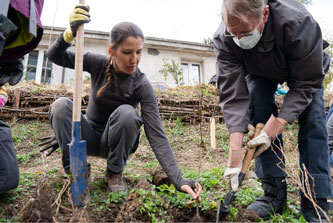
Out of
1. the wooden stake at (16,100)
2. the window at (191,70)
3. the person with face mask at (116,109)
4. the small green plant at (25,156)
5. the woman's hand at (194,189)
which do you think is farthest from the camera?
the window at (191,70)

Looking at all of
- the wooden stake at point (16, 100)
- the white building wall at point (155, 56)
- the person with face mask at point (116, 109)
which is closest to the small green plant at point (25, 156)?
the person with face mask at point (116, 109)

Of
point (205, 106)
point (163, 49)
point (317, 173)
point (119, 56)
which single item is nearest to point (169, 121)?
point (205, 106)

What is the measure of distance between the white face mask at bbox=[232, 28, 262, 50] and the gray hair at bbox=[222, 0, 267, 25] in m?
0.12

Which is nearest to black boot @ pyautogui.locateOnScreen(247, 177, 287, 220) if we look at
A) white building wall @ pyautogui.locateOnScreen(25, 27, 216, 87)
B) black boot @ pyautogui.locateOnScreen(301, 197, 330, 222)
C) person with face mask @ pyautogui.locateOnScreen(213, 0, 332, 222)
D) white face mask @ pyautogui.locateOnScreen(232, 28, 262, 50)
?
person with face mask @ pyautogui.locateOnScreen(213, 0, 332, 222)

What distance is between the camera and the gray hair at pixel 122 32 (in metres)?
2.08

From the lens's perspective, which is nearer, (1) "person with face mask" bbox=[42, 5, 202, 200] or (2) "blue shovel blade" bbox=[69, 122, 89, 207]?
(2) "blue shovel blade" bbox=[69, 122, 89, 207]

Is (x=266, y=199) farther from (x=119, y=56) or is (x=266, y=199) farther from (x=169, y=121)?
(x=169, y=121)

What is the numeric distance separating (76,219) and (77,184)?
322mm

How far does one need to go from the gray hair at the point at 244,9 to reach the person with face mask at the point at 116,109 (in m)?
0.76

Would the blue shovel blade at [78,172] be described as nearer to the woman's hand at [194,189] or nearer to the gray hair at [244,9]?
the woman's hand at [194,189]

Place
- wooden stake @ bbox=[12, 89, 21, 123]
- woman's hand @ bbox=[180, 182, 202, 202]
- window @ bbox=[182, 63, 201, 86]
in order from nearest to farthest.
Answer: woman's hand @ bbox=[180, 182, 202, 202], wooden stake @ bbox=[12, 89, 21, 123], window @ bbox=[182, 63, 201, 86]

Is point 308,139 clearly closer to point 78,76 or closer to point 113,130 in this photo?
point 113,130

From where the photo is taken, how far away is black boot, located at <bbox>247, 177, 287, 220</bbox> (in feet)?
6.30

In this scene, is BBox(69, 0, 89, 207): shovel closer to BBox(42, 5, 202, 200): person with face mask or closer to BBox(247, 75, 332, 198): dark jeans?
BBox(42, 5, 202, 200): person with face mask
